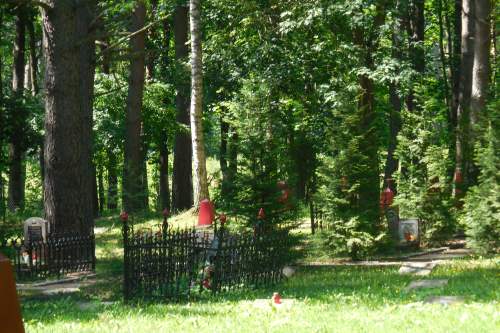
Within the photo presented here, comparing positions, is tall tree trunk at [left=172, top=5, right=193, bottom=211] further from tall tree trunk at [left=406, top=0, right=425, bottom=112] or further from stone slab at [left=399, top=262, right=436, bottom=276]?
stone slab at [left=399, top=262, right=436, bottom=276]

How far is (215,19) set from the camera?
29.1 m

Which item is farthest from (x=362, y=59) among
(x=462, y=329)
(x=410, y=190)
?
(x=462, y=329)

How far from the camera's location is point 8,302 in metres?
4.95

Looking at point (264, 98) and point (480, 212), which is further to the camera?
point (264, 98)

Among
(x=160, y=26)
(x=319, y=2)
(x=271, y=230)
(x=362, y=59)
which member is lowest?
(x=271, y=230)

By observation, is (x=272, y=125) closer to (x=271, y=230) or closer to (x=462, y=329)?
(x=271, y=230)

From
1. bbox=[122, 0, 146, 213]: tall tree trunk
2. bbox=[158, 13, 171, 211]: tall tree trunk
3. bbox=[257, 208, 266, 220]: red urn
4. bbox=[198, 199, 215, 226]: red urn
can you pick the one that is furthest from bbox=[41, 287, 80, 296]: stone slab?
bbox=[158, 13, 171, 211]: tall tree trunk

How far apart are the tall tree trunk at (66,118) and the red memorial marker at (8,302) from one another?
46.7ft

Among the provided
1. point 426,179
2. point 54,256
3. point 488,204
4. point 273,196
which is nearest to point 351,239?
point 273,196

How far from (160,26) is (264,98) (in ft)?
66.5

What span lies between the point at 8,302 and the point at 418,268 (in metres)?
12.4

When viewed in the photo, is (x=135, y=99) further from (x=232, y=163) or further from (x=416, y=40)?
(x=232, y=163)

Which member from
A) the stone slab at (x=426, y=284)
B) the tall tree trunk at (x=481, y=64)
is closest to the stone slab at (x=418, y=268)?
the stone slab at (x=426, y=284)

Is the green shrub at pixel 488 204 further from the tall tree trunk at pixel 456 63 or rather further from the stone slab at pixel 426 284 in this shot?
the tall tree trunk at pixel 456 63
